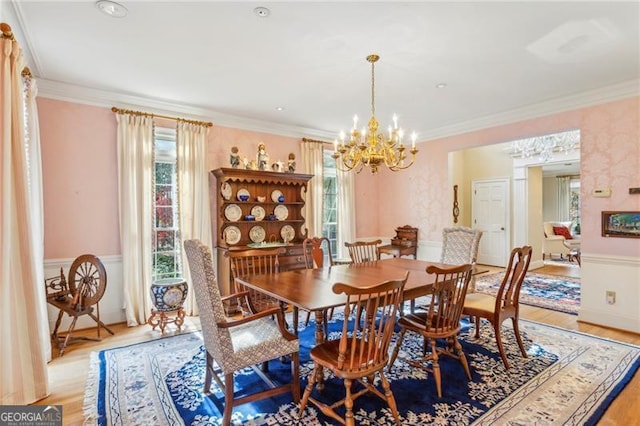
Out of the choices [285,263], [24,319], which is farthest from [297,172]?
[24,319]

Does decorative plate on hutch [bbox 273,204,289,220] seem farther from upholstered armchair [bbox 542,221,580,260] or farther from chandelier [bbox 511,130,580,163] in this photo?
upholstered armchair [bbox 542,221,580,260]

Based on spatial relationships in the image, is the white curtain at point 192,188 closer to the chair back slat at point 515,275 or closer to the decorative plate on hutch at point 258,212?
the decorative plate on hutch at point 258,212

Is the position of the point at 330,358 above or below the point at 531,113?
below

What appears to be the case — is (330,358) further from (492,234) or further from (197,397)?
(492,234)

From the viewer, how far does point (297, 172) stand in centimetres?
548

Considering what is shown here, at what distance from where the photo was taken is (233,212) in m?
4.68

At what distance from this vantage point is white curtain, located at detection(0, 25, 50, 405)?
83.1 inches

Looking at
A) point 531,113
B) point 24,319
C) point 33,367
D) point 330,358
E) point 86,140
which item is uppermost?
point 531,113

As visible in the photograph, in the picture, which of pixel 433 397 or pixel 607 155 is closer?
pixel 433 397

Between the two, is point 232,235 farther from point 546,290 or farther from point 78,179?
point 546,290

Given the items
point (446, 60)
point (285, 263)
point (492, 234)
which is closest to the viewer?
point (446, 60)

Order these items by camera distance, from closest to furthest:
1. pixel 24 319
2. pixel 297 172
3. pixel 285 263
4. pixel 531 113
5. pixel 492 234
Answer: pixel 24 319 < pixel 531 113 < pixel 285 263 < pixel 297 172 < pixel 492 234

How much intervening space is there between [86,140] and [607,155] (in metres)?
6.19

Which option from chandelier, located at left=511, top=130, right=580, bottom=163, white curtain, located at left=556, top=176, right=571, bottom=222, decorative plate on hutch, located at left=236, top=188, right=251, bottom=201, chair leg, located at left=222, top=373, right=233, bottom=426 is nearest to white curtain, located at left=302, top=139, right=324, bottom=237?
decorative plate on hutch, located at left=236, top=188, right=251, bottom=201
